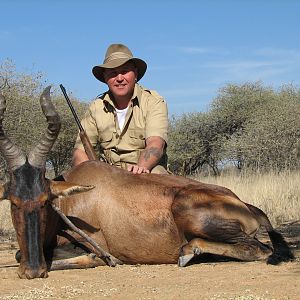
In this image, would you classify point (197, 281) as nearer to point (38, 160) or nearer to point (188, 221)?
point (188, 221)

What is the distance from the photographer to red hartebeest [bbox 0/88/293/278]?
5.45 m

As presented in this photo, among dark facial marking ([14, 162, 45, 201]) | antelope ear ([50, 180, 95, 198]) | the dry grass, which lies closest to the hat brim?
antelope ear ([50, 180, 95, 198])

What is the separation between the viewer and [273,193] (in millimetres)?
11477

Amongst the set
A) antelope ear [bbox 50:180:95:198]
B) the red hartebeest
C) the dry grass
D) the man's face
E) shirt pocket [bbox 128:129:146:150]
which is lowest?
the dry grass

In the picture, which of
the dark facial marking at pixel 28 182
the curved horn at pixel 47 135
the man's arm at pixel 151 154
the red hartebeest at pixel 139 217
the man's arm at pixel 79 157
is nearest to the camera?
the dark facial marking at pixel 28 182

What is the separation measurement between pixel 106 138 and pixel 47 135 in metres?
1.98

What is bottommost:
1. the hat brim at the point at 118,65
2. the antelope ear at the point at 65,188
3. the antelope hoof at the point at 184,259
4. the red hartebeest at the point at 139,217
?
the antelope hoof at the point at 184,259

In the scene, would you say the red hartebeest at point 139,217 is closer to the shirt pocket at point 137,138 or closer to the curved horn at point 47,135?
the curved horn at point 47,135

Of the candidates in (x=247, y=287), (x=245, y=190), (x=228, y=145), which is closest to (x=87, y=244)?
(x=247, y=287)

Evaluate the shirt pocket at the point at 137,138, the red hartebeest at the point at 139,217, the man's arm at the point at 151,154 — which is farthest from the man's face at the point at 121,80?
the red hartebeest at the point at 139,217

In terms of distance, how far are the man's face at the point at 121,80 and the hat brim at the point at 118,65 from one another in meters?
0.09

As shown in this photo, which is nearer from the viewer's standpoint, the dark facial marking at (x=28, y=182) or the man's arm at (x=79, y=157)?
the dark facial marking at (x=28, y=182)

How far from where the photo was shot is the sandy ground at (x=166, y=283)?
4180mm

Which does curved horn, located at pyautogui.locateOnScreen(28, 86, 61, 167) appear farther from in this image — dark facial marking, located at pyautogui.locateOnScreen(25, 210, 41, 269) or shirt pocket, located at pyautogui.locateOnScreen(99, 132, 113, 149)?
shirt pocket, located at pyautogui.locateOnScreen(99, 132, 113, 149)
